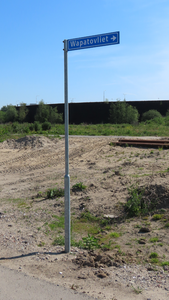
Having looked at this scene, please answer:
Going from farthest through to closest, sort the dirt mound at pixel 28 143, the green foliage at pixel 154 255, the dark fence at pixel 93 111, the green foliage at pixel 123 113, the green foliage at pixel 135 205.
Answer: the dark fence at pixel 93 111 → the green foliage at pixel 123 113 → the dirt mound at pixel 28 143 → the green foliage at pixel 135 205 → the green foliage at pixel 154 255

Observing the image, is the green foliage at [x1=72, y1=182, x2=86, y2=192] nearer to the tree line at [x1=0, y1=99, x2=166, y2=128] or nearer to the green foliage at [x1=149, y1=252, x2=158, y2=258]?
the green foliage at [x1=149, y1=252, x2=158, y2=258]

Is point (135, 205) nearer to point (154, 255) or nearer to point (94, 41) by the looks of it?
point (154, 255)

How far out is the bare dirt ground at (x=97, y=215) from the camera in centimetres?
432

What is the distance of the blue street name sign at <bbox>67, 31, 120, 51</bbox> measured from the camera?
467 centimetres

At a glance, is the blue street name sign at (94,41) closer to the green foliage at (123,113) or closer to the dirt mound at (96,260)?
the dirt mound at (96,260)

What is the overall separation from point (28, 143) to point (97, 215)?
1341 cm

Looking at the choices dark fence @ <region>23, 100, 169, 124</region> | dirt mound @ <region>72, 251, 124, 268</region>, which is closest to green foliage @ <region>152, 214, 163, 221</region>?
dirt mound @ <region>72, 251, 124, 268</region>

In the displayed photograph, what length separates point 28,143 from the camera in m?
20.1

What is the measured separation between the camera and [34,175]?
12.7m

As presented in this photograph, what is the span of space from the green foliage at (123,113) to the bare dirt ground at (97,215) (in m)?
26.5

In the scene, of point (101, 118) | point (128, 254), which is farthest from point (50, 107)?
point (128, 254)

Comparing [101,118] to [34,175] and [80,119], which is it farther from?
[34,175]

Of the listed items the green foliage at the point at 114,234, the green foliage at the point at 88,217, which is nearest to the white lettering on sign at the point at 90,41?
the green foliage at the point at 114,234

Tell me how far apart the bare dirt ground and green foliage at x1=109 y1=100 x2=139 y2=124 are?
26.5 meters
